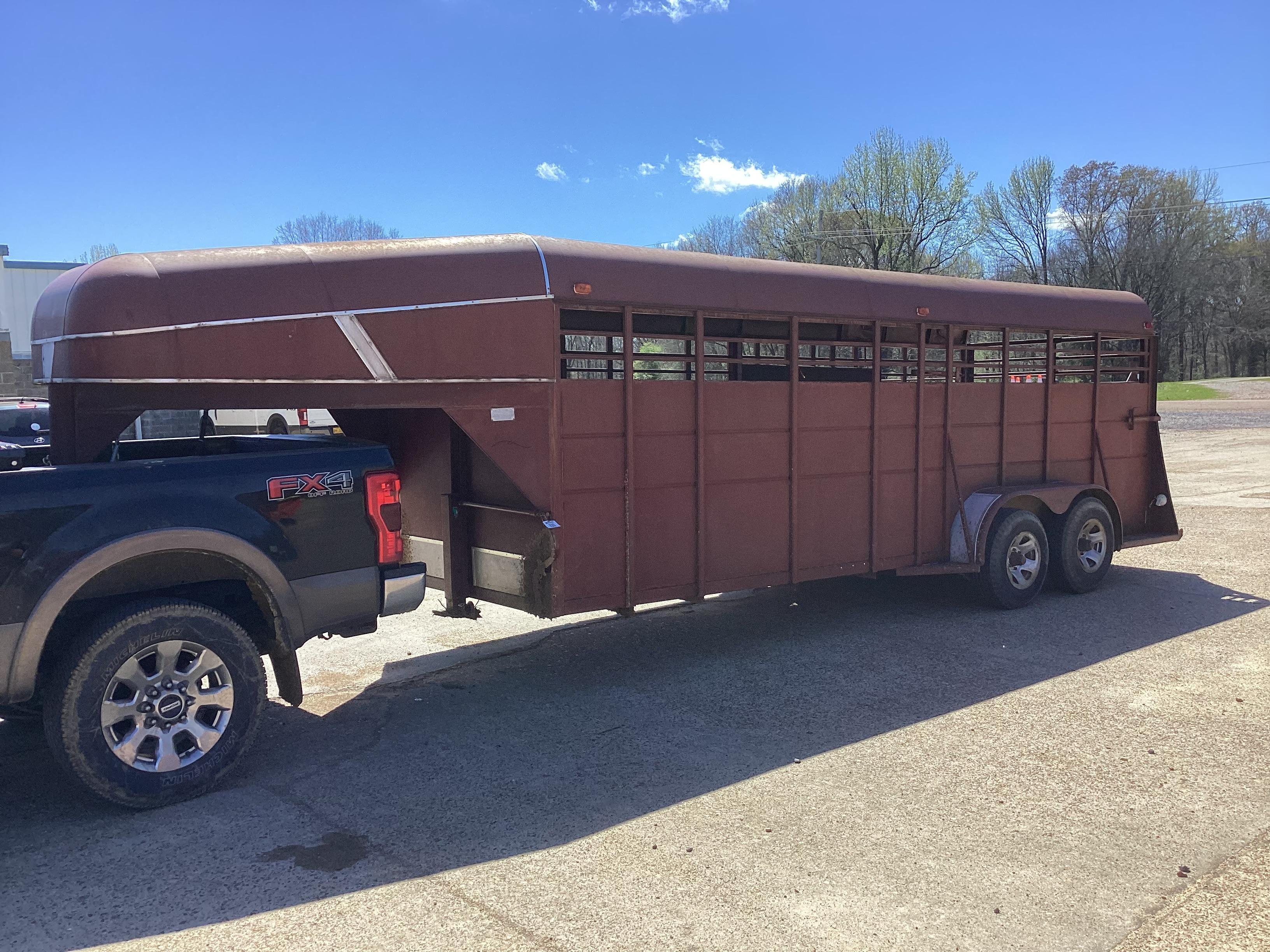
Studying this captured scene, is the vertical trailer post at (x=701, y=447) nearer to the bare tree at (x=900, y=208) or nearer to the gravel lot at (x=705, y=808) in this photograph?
the gravel lot at (x=705, y=808)

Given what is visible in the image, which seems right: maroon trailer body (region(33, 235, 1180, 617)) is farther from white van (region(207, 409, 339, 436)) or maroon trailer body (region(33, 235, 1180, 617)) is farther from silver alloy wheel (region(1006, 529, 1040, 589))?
white van (region(207, 409, 339, 436))

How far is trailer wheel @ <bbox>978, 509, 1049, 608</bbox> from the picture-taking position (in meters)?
8.18

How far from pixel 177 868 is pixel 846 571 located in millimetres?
5166

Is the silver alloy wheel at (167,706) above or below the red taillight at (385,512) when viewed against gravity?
below

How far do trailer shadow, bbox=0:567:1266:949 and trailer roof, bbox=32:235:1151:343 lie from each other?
93.9 inches

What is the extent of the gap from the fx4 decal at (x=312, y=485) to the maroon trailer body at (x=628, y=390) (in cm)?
44

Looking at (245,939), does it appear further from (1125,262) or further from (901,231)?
(1125,262)

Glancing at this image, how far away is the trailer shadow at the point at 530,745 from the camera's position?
3.80 m

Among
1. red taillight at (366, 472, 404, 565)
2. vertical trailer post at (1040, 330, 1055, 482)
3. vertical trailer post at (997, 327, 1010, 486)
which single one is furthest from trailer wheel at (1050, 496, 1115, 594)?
red taillight at (366, 472, 404, 565)

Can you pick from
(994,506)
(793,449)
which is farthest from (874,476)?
(994,506)

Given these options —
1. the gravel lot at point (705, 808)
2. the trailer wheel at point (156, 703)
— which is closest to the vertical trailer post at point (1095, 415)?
the gravel lot at point (705, 808)

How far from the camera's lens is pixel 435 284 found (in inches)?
213

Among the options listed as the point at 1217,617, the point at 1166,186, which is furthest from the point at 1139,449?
the point at 1166,186

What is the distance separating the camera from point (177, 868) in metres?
3.83
